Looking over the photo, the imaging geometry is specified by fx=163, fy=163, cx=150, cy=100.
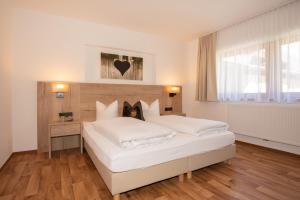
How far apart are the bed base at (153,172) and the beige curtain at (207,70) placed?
1.98 metres

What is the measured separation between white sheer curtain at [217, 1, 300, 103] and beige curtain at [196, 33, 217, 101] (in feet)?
0.46

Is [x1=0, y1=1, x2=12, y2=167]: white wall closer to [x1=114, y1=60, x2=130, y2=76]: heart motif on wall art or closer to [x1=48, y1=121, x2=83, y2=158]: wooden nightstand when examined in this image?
[x1=48, y1=121, x2=83, y2=158]: wooden nightstand

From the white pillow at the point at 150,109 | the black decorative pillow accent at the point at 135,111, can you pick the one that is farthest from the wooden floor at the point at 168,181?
the white pillow at the point at 150,109

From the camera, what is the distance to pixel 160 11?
3125mm

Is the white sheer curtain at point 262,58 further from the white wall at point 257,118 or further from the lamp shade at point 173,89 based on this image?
the lamp shade at point 173,89

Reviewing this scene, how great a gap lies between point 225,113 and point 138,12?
298cm

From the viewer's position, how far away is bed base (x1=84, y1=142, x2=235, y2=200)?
1635 mm

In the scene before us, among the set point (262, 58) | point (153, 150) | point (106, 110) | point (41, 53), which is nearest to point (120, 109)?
point (106, 110)

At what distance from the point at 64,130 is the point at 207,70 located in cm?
353

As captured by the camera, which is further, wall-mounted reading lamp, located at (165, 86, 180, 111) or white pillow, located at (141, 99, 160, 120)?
wall-mounted reading lamp, located at (165, 86, 180, 111)

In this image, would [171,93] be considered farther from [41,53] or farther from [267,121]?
[41,53]

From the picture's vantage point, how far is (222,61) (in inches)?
158

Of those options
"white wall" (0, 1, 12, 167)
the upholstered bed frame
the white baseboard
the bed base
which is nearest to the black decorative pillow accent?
the upholstered bed frame

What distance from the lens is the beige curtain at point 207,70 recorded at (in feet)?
13.3
